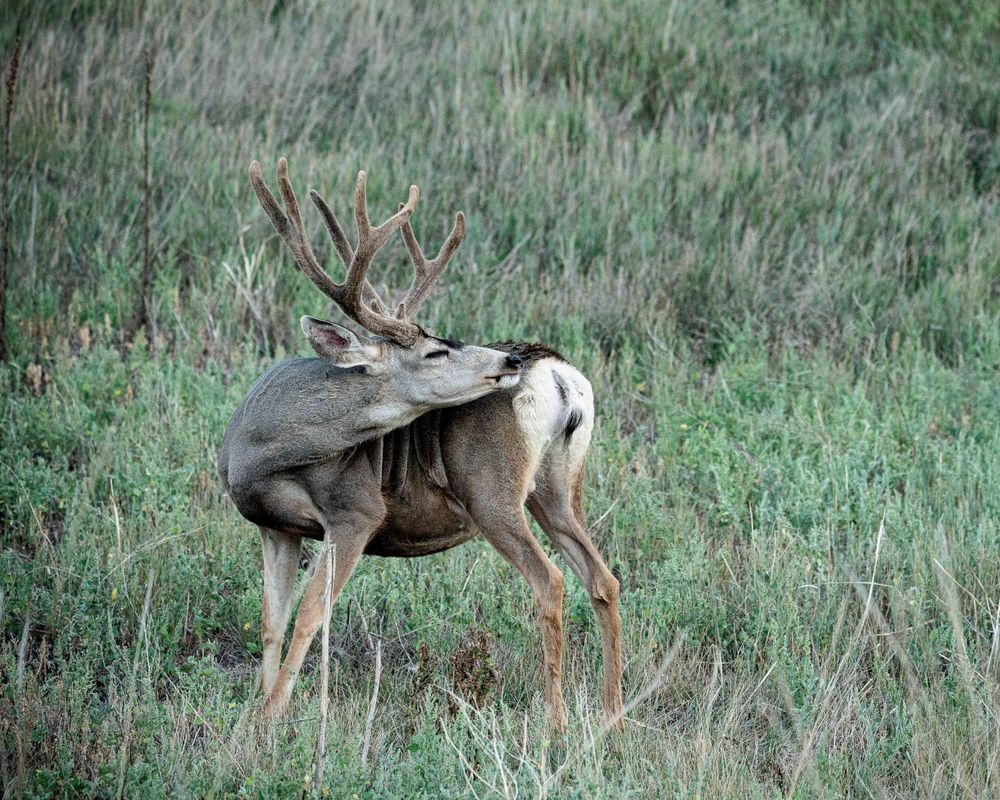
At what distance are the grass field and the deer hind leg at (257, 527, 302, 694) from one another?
0.24 metres

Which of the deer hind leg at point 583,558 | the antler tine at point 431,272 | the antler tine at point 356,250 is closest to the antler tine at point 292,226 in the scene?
the antler tine at point 356,250

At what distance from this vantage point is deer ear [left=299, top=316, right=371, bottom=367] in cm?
468

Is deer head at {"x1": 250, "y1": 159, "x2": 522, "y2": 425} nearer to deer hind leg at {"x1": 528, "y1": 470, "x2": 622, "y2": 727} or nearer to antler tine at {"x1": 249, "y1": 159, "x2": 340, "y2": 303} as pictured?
antler tine at {"x1": 249, "y1": 159, "x2": 340, "y2": 303}

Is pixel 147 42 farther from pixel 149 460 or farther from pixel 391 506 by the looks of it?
pixel 391 506

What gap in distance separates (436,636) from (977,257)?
551 centimetres

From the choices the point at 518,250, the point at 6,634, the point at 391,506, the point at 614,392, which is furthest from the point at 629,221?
the point at 6,634

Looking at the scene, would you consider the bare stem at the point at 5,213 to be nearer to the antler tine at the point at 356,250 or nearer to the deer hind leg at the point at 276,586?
the antler tine at the point at 356,250

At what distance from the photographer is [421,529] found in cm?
488

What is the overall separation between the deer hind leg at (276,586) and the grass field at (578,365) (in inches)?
9.6

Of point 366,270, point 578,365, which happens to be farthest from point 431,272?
point 578,365

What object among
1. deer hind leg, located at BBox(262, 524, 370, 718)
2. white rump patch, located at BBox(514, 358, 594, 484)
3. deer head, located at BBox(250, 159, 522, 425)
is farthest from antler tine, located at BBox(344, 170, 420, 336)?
deer hind leg, located at BBox(262, 524, 370, 718)

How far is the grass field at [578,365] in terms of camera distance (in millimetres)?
4180

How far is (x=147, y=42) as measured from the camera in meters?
11.1

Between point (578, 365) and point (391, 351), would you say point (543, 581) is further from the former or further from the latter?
point (578, 365)
